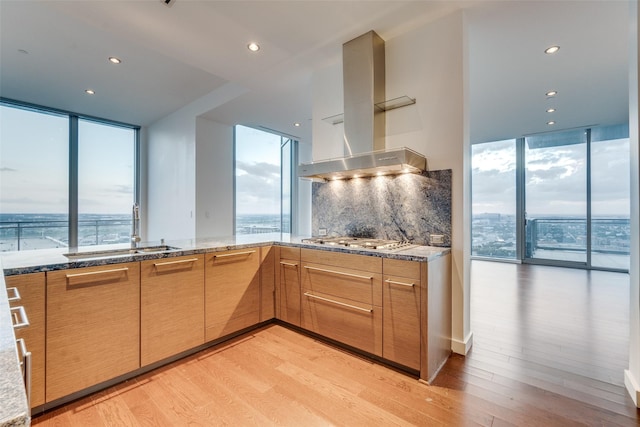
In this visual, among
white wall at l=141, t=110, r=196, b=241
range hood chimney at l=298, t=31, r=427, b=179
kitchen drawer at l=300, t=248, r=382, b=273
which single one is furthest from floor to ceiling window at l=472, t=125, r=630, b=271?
white wall at l=141, t=110, r=196, b=241

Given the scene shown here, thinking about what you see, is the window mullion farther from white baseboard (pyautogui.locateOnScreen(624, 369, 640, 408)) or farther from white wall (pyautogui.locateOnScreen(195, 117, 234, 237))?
white baseboard (pyautogui.locateOnScreen(624, 369, 640, 408))

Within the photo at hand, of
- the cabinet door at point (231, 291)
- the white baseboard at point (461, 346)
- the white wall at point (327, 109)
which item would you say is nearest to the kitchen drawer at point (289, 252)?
the cabinet door at point (231, 291)

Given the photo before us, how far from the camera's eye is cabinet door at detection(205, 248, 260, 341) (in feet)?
7.70

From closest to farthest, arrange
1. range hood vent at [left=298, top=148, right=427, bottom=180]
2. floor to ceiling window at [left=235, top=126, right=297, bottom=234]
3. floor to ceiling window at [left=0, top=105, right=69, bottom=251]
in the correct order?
range hood vent at [left=298, top=148, right=427, bottom=180]
floor to ceiling window at [left=0, top=105, right=69, bottom=251]
floor to ceiling window at [left=235, top=126, right=297, bottom=234]

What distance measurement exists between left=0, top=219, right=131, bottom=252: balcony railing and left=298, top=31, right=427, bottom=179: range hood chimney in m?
4.34

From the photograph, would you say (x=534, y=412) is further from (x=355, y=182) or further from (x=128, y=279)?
(x=128, y=279)

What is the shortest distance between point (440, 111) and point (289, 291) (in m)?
2.09

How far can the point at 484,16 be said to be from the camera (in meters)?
2.46

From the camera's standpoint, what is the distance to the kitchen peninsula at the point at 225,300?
169cm

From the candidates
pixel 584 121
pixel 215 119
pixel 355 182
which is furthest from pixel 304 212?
pixel 584 121

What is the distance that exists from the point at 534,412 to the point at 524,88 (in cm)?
388

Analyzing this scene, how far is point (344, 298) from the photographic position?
7.64ft

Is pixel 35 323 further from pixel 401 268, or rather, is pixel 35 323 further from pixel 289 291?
pixel 401 268

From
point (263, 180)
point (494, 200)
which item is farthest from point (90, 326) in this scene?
point (494, 200)
